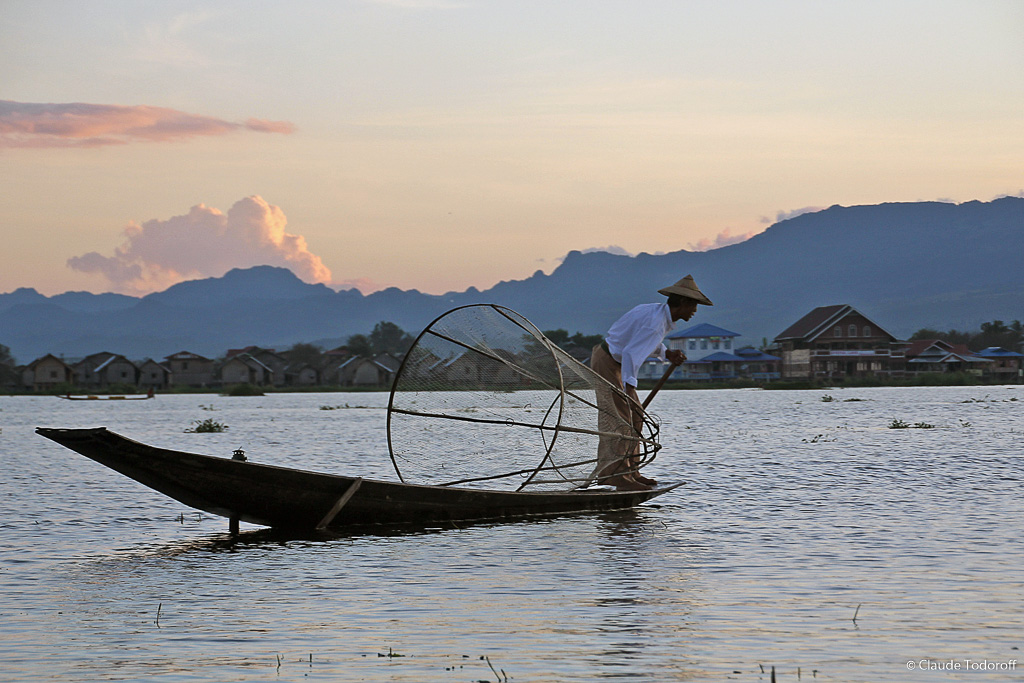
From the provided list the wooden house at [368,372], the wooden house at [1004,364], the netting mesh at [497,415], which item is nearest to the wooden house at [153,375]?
the wooden house at [368,372]

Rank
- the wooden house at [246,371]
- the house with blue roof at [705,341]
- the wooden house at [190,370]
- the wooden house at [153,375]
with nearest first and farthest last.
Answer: the wooden house at [153,375], the wooden house at [246,371], the wooden house at [190,370], the house with blue roof at [705,341]

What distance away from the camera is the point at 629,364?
44.0 ft

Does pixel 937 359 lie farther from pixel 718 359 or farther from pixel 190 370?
pixel 190 370

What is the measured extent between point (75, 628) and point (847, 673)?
17.3 ft

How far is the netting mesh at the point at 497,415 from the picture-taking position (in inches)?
533

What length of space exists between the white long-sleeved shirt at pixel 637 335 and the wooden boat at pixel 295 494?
1580 mm

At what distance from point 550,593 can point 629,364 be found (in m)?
4.85

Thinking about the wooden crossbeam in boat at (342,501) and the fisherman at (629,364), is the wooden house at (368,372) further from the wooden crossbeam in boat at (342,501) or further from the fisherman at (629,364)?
the wooden crossbeam in boat at (342,501)

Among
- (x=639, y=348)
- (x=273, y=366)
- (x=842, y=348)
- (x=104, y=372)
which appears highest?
(x=842, y=348)

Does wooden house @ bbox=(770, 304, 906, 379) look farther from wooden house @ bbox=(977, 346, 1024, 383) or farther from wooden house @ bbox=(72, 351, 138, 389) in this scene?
wooden house @ bbox=(72, 351, 138, 389)

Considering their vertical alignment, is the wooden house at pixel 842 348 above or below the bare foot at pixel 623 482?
above

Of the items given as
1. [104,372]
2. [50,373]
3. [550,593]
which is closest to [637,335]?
[550,593]

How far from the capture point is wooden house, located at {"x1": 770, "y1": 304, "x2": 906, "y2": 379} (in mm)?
111394

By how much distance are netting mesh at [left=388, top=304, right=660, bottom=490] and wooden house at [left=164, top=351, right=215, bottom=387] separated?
114706 millimetres
